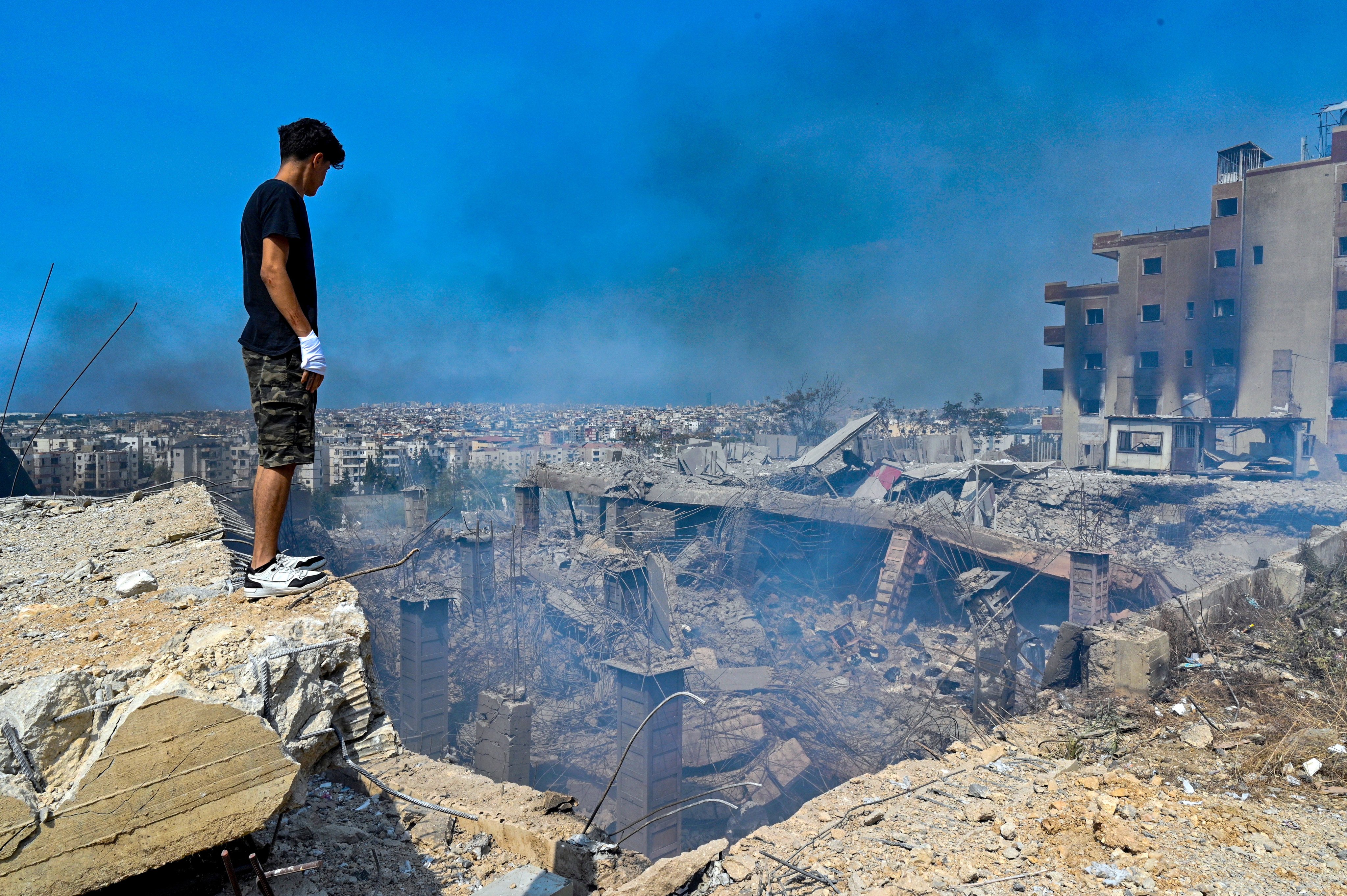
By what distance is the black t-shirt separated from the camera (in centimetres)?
219

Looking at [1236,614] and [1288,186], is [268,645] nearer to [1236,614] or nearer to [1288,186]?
[1236,614]

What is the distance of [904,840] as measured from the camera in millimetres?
3631

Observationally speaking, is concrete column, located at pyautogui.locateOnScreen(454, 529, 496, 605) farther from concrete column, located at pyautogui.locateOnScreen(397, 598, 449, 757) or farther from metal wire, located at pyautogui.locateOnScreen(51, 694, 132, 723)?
metal wire, located at pyautogui.locateOnScreen(51, 694, 132, 723)

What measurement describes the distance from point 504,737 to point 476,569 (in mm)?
4961

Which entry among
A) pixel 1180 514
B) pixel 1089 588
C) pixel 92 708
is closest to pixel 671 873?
pixel 92 708

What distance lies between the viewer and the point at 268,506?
2.25 m

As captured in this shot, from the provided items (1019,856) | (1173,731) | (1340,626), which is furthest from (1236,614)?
(1019,856)

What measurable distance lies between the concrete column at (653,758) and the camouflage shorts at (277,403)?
567cm

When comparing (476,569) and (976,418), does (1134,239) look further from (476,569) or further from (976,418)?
(476,569)

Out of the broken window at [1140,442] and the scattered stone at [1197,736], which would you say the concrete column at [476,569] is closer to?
the scattered stone at [1197,736]

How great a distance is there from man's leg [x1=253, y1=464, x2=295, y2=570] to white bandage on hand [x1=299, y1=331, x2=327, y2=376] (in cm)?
31

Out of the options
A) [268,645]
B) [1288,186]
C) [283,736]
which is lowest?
A: [283,736]

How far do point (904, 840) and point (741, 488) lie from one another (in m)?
12.5

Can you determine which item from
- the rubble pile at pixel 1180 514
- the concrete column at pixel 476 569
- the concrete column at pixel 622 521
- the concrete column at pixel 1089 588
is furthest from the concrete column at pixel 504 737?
the rubble pile at pixel 1180 514
